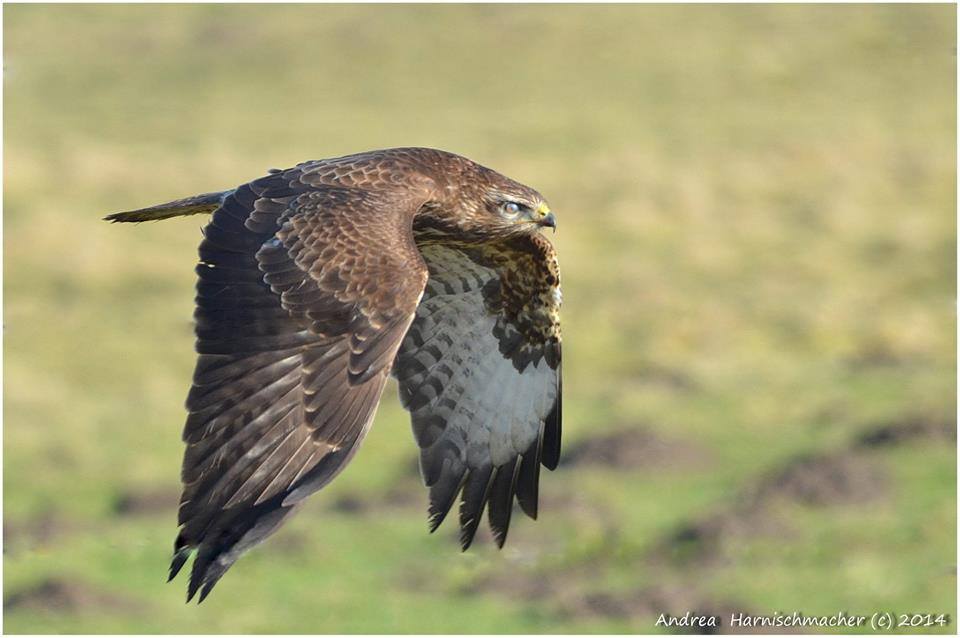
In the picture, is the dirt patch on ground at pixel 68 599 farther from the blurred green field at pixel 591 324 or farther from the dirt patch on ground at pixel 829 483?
the dirt patch on ground at pixel 829 483

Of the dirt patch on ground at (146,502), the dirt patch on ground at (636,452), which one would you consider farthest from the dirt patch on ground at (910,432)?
the dirt patch on ground at (146,502)

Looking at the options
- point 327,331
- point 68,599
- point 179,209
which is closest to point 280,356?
point 327,331

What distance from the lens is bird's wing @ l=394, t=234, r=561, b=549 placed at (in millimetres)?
9438

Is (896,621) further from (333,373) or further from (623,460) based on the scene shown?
(333,373)

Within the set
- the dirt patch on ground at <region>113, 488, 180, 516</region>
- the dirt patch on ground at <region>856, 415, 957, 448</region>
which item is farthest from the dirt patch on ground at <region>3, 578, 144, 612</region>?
the dirt patch on ground at <region>856, 415, 957, 448</region>

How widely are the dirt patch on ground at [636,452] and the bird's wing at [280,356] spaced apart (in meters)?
11.9

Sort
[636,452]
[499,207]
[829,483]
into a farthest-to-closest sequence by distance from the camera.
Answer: [636,452] < [829,483] < [499,207]

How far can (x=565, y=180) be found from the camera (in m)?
38.6

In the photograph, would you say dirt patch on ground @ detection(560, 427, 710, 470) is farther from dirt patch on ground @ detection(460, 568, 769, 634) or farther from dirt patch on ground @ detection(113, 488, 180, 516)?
dirt patch on ground @ detection(113, 488, 180, 516)

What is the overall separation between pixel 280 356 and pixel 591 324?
1912cm

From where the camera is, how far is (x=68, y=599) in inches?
610

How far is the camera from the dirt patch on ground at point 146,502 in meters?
18.5

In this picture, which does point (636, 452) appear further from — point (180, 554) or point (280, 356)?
point (180, 554)

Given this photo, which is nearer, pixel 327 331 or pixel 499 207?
pixel 327 331
